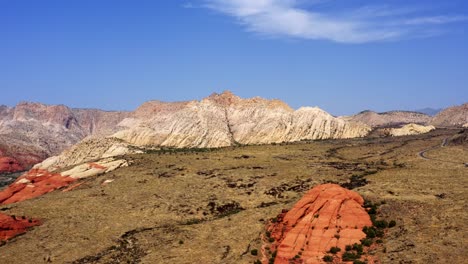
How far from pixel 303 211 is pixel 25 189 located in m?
86.3

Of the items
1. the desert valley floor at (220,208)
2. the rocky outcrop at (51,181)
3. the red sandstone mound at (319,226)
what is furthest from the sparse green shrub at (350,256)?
the rocky outcrop at (51,181)

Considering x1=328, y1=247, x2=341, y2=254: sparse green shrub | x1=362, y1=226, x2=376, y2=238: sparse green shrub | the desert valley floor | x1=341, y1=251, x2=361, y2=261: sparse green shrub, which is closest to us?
x1=341, y1=251, x2=361, y2=261: sparse green shrub

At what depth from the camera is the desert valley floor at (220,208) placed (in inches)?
1976

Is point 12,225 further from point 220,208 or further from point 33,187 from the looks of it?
point 33,187

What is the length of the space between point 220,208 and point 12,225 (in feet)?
109

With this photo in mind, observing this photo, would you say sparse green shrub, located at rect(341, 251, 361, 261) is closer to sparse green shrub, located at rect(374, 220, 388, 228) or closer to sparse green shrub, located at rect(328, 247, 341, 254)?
sparse green shrub, located at rect(328, 247, 341, 254)

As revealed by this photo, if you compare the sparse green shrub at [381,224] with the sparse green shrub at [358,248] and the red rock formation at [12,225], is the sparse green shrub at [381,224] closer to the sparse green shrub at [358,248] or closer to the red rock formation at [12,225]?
the sparse green shrub at [358,248]

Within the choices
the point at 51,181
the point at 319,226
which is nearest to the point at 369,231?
the point at 319,226

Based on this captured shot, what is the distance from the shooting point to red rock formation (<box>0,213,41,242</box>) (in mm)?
67625

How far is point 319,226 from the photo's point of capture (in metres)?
51.0

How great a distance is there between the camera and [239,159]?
124 m

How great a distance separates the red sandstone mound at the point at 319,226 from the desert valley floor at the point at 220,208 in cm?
333

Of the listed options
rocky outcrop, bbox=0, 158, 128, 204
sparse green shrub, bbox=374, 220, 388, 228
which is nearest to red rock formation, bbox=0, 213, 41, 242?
rocky outcrop, bbox=0, 158, 128, 204

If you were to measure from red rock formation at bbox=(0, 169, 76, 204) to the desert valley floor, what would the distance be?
12.3 metres
